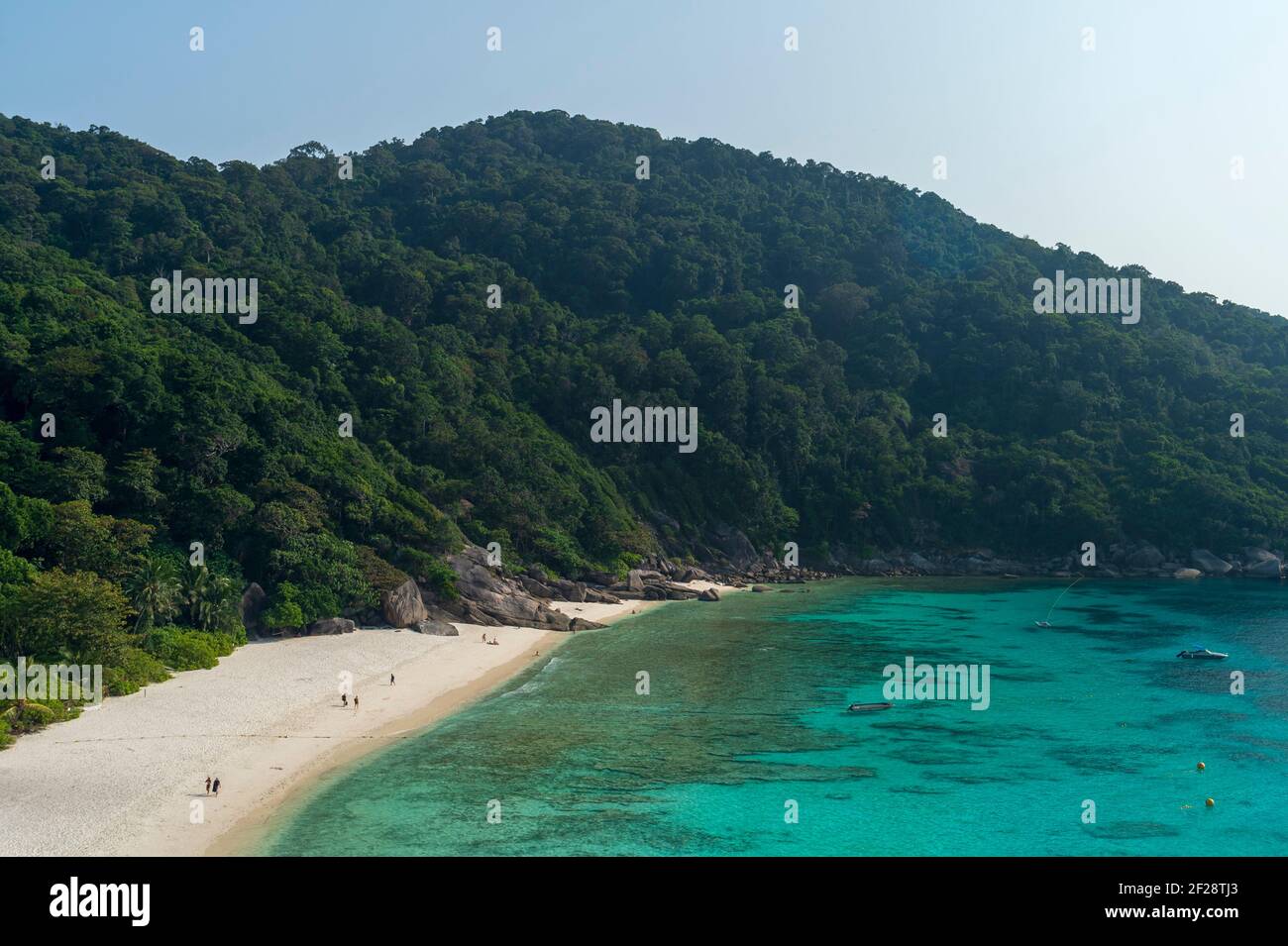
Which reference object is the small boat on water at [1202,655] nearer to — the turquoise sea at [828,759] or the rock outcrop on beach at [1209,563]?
the turquoise sea at [828,759]

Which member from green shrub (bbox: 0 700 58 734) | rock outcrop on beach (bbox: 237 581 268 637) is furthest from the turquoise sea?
rock outcrop on beach (bbox: 237 581 268 637)

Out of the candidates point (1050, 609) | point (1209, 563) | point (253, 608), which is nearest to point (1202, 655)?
point (1050, 609)

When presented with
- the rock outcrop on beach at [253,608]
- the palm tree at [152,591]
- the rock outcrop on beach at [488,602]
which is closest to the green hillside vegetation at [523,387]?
the palm tree at [152,591]

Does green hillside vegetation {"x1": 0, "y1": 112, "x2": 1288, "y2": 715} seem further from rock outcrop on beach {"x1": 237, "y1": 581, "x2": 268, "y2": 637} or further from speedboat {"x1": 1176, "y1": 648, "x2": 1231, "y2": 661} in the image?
speedboat {"x1": 1176, "y1": 648, "x2": 1231, "y2": 661}

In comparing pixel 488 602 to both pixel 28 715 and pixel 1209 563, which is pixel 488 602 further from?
pixel 1209 563
